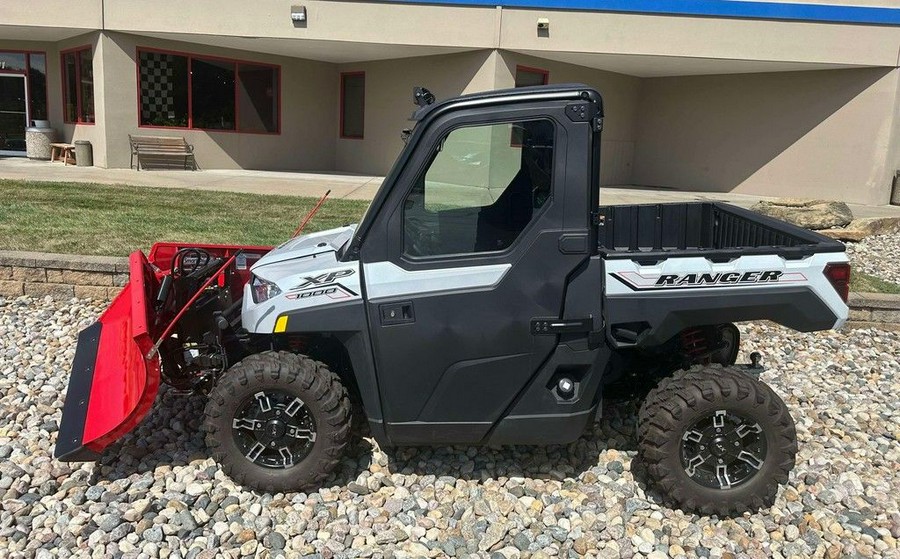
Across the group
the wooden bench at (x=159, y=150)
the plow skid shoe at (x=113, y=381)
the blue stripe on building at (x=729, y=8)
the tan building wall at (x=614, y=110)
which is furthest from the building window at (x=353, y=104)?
the plow skid shoe at (x=113, y=381)

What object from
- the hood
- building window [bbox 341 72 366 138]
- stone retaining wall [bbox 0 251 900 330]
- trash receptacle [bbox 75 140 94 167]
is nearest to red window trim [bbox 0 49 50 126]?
trash receptacle [bbox 75 140 94 167]

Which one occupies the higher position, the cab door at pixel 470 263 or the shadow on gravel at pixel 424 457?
the cab door at pixel 470 263

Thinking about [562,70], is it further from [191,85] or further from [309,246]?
[309,246]

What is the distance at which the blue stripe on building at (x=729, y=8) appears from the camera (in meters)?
15.2

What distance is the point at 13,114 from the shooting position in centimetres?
1847

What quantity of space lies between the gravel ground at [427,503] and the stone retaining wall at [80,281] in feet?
6.36

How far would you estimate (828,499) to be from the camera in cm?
360

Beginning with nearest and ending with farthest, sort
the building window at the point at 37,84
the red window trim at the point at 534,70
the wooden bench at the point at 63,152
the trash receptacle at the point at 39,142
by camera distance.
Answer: the red window trim at the point at 534,70 < the wooden bench at the point at 63,152 < the trash receptacle at the point at 39,142 < the building window at the point at 37,84

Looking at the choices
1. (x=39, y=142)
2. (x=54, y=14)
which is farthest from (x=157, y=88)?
(x=39, y=142)

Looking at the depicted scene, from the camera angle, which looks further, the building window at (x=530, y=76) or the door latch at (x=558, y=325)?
the building window at (x=530, y=76)

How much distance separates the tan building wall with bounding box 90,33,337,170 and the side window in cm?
1525

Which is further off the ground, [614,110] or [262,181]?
[614,110]

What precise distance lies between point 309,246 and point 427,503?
151 centimetres

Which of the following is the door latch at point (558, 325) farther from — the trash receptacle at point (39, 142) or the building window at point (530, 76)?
the trash receptacle at point (39, 142)
